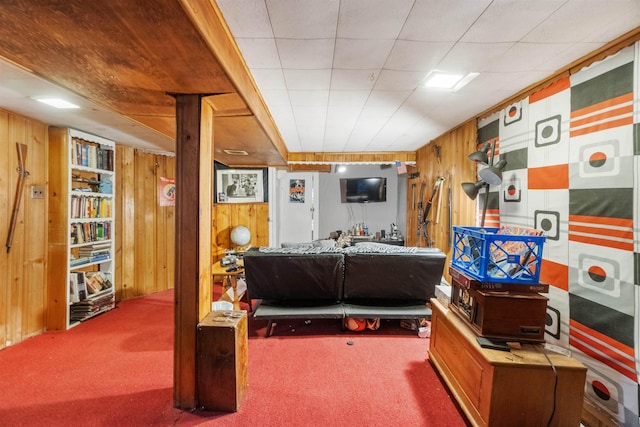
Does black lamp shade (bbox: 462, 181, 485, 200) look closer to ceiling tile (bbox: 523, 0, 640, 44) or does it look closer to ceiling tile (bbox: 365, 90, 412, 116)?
ceiling tile (bbox: 365, 90, 412, 116)

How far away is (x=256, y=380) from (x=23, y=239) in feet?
8.58

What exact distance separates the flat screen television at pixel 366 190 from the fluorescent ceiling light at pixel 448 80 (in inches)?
146

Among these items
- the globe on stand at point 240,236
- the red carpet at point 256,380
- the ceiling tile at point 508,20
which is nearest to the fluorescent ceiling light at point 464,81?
the ceiling tile at point 508,20

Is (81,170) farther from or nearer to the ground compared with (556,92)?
nearer to the ground

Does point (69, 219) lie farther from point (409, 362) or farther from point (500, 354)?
point (500, 354)

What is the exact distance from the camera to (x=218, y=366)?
5.45 ft

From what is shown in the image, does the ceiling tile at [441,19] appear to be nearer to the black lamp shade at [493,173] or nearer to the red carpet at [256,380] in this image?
the black lamp shade at [493,173]

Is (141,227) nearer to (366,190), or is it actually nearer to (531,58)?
(366,190)

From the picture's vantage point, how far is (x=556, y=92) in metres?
1.87

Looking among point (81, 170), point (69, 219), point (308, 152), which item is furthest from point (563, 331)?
point (81, 170)

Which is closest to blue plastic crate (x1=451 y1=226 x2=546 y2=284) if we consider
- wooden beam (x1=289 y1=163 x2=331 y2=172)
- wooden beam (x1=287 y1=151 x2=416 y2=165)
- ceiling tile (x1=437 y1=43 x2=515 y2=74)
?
ceiling tile (x1=437 y1=43 x2=515 y2=74)

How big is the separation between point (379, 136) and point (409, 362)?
9.04 feet

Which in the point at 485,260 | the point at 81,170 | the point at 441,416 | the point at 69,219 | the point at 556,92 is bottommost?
the point at 441,416

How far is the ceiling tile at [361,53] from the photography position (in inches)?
59.5
